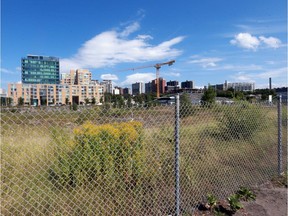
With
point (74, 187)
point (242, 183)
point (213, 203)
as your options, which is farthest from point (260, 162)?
point (74, 187)

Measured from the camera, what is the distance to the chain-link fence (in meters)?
2.57

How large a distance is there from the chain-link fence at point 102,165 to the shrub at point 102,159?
0.01 m

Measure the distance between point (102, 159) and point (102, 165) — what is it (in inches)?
3.4

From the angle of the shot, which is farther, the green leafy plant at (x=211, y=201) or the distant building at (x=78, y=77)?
the distant building at (x=78, y=77)

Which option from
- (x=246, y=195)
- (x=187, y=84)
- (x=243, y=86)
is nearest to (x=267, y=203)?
(x=246, y=195)

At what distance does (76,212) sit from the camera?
2.63 m

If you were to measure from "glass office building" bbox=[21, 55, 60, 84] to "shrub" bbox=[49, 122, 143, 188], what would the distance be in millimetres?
62716

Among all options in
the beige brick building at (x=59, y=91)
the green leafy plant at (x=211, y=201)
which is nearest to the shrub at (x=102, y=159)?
the green leafy plant at (x=211, y=201)

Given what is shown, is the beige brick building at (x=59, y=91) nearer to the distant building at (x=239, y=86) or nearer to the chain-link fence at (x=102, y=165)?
the chain-link fence at (x=102, y=165)

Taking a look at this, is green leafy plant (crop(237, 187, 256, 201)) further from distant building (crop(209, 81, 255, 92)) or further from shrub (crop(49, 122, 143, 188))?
distant building (crop(209, 81, 255, 92))

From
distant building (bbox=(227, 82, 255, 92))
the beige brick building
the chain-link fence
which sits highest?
distant building (bbox=(227, 82, 255, 92))

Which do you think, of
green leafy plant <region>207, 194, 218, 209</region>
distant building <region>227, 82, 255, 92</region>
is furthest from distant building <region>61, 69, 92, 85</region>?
green leafy plant <region>207, 194, 218, 209</region>

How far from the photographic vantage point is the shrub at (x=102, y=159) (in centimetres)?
298

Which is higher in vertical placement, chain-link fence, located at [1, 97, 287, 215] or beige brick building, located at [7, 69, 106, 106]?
beige brick building, located at [7, 69, 106, 106]
